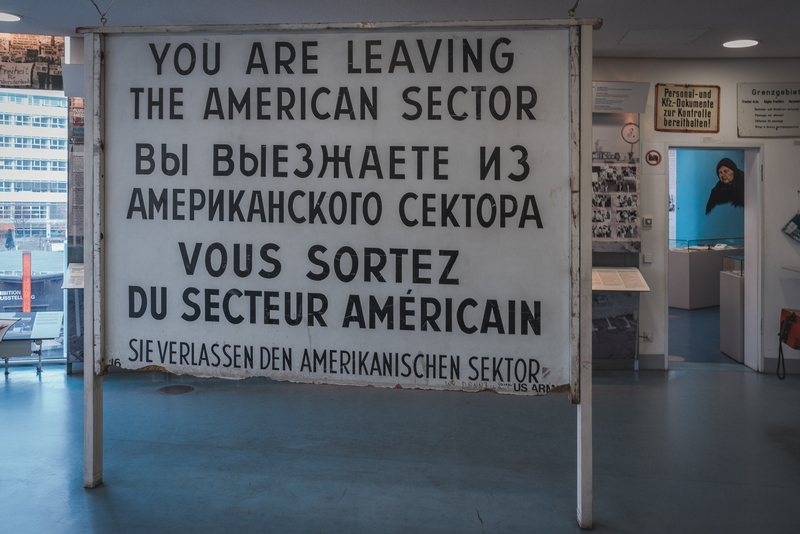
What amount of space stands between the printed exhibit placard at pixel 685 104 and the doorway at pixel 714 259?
0.95ft

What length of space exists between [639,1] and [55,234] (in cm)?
548

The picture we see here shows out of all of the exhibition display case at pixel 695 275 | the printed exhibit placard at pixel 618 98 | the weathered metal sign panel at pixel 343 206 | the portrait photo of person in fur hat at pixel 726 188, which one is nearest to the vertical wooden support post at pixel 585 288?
the weathered metal sign panel at pixel 343 206

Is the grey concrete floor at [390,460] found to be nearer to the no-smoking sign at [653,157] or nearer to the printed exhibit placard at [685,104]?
the no-smoking sign at [653,157]

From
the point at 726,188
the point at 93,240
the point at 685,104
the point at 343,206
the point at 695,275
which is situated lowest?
the point at 695,275

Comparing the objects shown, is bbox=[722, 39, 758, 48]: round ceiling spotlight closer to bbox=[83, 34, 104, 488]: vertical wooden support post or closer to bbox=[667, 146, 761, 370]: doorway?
bbox=[667, 146, 761, 370]: doorway

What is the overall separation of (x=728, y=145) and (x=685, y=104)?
1.87 ft

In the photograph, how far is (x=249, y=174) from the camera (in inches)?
116

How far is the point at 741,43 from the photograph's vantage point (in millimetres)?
5523

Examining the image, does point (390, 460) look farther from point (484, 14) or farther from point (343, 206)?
point (484, 14)

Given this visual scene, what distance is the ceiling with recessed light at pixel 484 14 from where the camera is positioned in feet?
15.0

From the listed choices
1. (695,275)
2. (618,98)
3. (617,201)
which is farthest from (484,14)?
(695,275)

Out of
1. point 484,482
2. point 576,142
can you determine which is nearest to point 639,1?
point 576,142

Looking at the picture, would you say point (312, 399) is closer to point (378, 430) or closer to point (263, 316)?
point (378, 430)

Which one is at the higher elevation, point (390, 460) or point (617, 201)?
point (617, 201)
